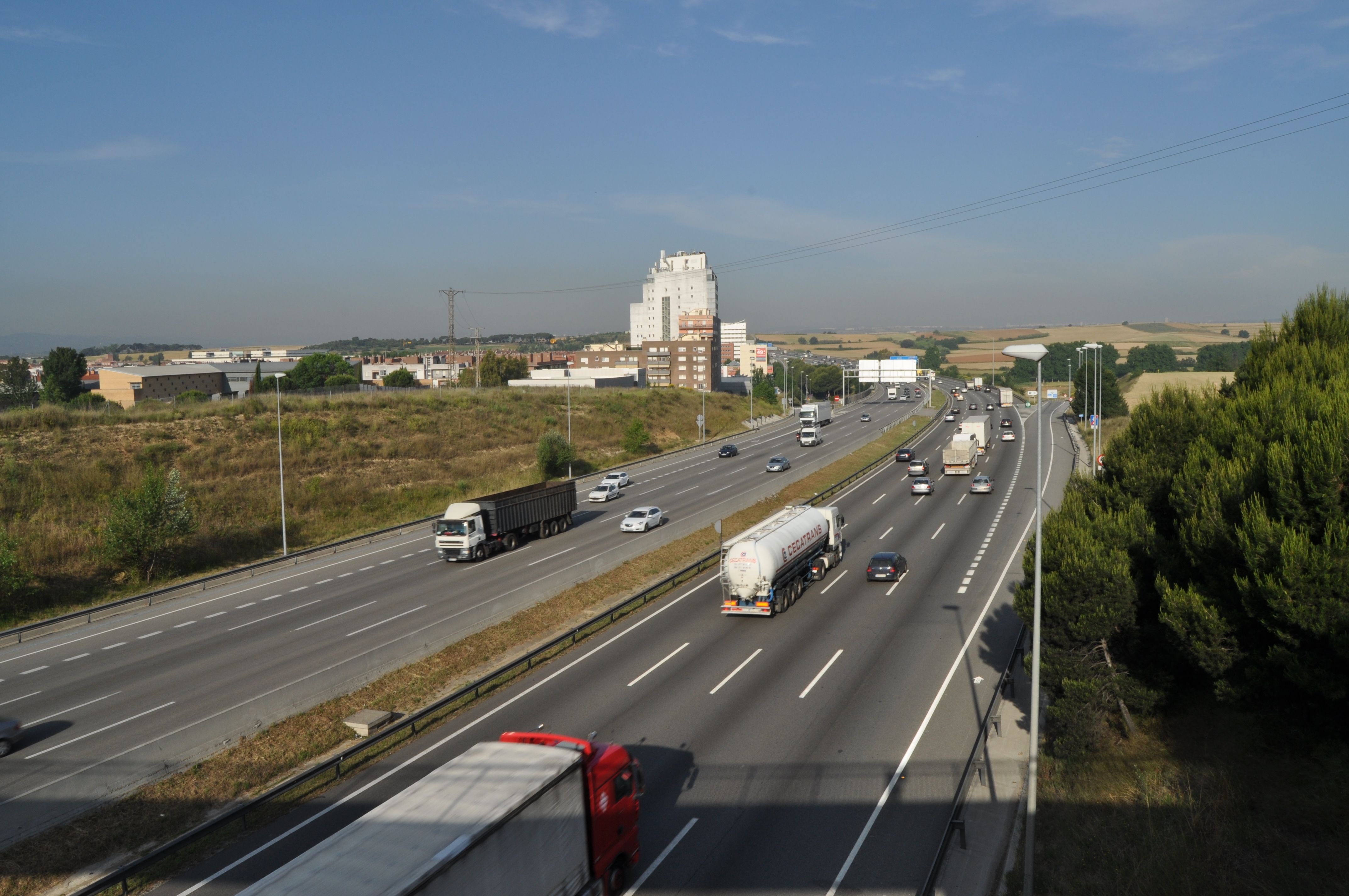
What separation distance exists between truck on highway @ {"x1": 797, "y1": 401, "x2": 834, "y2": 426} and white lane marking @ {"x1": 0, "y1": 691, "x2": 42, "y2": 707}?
8109 centimetres

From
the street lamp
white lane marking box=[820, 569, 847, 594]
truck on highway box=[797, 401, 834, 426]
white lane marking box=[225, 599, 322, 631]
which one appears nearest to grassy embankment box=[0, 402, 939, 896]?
white lane marking box=[820, 569, 847, 594]

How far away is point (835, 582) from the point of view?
117 feet

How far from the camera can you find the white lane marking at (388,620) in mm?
29266

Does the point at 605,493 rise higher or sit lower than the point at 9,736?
higher

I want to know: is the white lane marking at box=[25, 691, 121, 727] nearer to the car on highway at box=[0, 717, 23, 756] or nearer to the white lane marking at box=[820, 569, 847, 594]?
the car on highway at box=[0, 717, 23, 756]

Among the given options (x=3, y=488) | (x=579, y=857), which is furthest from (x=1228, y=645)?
(x=3, y=488)

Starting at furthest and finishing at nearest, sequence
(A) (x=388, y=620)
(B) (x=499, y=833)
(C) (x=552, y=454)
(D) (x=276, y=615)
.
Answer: (C) (x=552, y=454), (D) (x=276, y=615), (A) (x=388, y=620), (B) (x=499, y=833)

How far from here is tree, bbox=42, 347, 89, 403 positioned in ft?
358

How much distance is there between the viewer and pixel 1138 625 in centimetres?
2017

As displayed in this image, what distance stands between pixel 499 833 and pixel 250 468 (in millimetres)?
54033

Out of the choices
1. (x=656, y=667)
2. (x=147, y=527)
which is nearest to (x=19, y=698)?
(x=147, y=527)

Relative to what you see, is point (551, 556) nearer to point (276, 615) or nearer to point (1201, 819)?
point (276, 615)

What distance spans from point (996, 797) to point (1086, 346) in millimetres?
58897

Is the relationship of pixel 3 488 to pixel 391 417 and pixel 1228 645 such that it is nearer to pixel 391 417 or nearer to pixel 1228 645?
pixel 391 417
